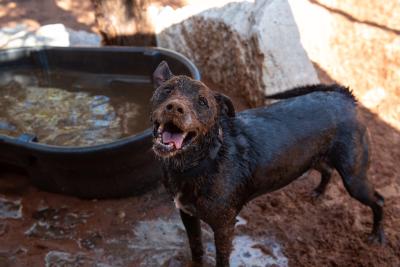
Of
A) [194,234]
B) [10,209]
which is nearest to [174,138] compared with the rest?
[194,234]

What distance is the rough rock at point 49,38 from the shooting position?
6648mm

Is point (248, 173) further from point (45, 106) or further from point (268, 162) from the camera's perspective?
point (45, 106)

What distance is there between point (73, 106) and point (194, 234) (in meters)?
2.61

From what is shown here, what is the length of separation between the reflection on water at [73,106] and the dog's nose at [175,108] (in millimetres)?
2303

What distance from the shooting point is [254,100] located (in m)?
4.97

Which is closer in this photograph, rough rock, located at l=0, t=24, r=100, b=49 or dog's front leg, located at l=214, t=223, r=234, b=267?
dog's front leg, located at l=214, t=223, r=234, b=267

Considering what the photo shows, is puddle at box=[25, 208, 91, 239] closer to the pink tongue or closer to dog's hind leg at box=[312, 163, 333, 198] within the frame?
the pink tongue

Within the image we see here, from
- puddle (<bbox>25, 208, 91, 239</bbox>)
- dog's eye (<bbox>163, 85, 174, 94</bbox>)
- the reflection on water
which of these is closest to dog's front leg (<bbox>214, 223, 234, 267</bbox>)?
dog's eye (<bbox>163, 85, 174, 94</bbox>)

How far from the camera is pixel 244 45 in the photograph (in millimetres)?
5020

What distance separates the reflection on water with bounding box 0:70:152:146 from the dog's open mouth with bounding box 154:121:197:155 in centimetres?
215

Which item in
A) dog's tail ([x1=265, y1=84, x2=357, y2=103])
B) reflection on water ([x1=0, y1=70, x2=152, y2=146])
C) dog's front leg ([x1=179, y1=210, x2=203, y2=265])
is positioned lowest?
dog's front leg ([x1=179, y1=210, x2=203, y2=265])

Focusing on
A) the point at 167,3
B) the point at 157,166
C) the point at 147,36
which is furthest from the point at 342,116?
the point at 167,3

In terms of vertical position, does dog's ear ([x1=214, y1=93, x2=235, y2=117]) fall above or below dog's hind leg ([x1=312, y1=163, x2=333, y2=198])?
above

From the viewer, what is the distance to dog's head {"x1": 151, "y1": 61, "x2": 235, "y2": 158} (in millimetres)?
2191
